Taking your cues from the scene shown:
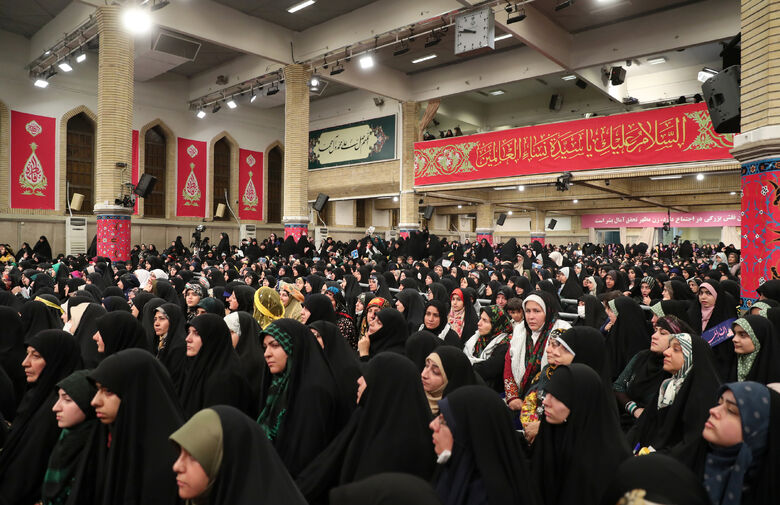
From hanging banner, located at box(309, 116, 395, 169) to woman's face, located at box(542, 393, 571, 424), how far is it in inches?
564

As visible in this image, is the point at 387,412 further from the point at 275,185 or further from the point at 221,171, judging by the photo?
the point at 275,185

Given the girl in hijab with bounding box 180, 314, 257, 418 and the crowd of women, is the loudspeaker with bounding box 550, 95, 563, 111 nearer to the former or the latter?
the crowd of women

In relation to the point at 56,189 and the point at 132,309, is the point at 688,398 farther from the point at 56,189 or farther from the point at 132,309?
the point at 56,189

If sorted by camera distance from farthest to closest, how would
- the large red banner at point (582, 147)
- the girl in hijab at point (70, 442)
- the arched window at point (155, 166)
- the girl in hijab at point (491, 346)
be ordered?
the arched window at point (155, 166) → the large red banner at point (582, 147) → the girl in hijab at point (491, 346) → the girl in hijab at point (70, 442)

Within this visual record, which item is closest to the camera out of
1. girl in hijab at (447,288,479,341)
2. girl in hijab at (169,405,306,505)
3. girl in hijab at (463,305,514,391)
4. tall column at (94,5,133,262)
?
girl in hijab at (169,405,306,505)

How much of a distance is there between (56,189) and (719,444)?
15.7 m

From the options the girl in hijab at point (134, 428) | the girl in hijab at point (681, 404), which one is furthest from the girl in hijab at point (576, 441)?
the girl in hijab at point (134, 428)

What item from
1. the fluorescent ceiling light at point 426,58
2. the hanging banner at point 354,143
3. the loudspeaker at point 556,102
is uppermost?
the fluorescent ceiling light at point 426,58

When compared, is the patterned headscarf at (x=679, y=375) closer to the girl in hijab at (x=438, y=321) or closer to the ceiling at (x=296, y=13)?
the girl in hijab at (x=438, y=321)

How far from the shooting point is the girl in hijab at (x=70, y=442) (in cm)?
177

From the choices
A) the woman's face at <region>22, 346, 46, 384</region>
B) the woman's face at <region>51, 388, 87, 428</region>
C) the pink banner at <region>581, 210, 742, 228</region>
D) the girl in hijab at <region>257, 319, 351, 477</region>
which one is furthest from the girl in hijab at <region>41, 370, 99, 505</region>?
the pink banner at <region>581, 210, 742, 228</region>

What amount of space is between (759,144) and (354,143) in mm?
14325

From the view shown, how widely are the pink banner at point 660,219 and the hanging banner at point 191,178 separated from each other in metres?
15.7

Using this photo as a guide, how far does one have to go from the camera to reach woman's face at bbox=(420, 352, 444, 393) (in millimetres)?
2186
